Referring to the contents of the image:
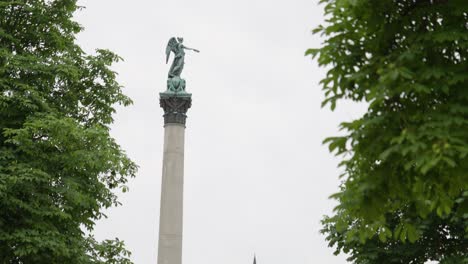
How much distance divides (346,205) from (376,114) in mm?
1368

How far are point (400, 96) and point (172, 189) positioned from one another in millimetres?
24500

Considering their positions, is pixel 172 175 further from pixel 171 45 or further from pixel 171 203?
pixel 171 45

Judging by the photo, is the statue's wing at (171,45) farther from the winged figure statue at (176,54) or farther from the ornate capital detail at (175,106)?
the ornate capital detail at (175,106)

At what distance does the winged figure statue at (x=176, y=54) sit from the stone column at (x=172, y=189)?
117 inches

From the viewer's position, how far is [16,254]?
21.5m

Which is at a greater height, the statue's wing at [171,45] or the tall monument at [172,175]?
the statue's wing at [171,45]

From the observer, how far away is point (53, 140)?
884 inches

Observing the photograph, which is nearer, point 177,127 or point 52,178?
point 52,178

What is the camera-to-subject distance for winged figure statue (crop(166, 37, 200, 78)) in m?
38.8

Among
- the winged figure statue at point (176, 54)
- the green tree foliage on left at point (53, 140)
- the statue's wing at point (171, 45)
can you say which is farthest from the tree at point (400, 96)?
the statue's wing at point (171, 45)

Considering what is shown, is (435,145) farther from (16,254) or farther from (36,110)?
(36,110)

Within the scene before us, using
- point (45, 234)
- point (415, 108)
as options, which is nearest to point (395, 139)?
point (415, 108)

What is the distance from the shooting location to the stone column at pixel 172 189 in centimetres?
3403

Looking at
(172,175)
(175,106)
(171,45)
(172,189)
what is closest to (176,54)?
(171,45)
